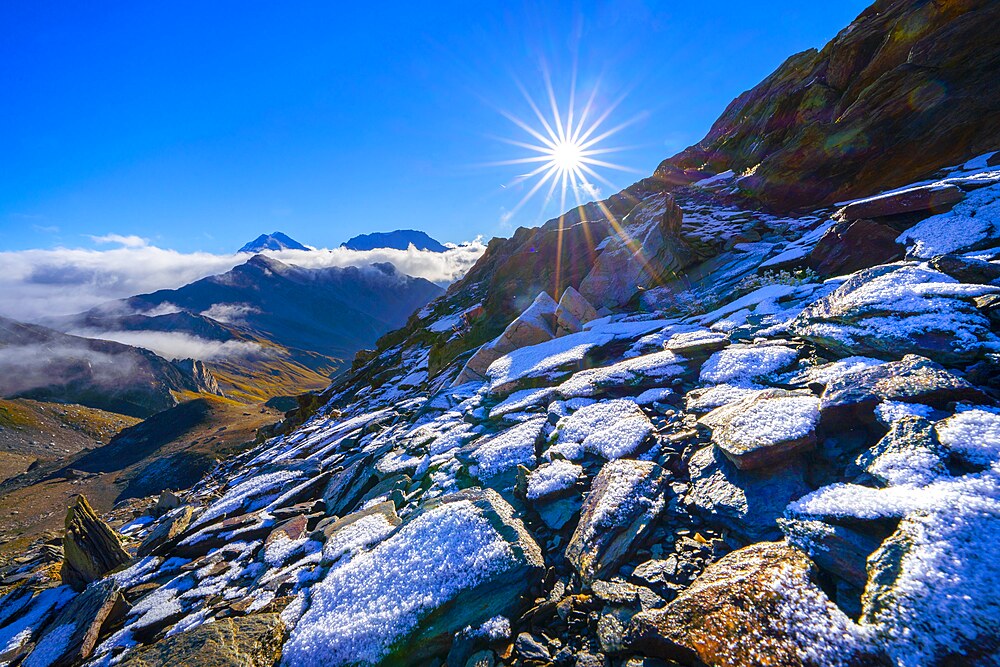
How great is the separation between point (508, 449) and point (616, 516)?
321 centimetres

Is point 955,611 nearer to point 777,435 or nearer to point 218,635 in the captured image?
point 777,435

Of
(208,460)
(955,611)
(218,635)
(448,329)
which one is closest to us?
(955,611)

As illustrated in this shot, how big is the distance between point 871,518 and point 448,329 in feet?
102

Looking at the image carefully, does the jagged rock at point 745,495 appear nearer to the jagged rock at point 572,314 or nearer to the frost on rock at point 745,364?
the frost on rock at point 745,364

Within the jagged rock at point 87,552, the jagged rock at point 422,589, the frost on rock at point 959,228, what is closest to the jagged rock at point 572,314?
the frost on rock at point 959,228

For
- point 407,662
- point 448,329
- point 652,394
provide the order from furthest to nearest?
1. point 448,329
2. point 652,394
3. point 407,662

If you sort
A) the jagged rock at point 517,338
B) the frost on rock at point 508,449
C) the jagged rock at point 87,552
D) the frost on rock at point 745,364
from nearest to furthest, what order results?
the frost on rock at point 745,364
the frost on rock at point 508,449
the jagged rock at point 87,552
the jagged rock at point 517,338

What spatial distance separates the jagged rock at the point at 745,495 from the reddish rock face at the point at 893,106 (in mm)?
19073

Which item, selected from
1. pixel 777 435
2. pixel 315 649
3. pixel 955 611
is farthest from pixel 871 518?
pixel 315 649

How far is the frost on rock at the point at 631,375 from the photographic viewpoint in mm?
8594

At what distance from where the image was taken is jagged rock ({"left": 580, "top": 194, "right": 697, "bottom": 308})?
17734mm

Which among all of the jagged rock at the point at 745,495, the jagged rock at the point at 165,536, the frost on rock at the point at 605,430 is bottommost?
the jagged rock at the point at 745,495

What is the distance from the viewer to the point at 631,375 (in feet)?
29.2

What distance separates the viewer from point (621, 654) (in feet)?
11.5
